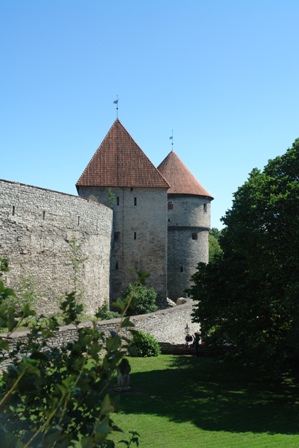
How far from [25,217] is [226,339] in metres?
9.19

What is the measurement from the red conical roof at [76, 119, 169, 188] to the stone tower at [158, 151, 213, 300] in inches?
238

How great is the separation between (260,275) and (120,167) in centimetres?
1811

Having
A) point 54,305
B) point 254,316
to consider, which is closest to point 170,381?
point 254,316

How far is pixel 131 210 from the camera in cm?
3036

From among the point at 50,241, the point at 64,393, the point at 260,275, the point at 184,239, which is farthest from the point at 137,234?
the point at 64,393

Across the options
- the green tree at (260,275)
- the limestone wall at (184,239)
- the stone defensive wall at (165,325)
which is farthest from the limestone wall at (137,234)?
the green tree at (260,275)

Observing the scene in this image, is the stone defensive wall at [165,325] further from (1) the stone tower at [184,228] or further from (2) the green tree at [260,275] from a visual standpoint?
(1) the stone tower at [184,228]

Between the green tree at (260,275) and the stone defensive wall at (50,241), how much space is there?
7358 millimetres

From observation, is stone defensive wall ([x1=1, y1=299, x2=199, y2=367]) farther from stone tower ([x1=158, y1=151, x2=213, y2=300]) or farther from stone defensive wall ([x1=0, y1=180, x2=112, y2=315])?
stone tower ([x1=158, y1=151, x2=213, y2=300])

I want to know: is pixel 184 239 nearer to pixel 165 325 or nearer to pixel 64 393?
pixel 165 325

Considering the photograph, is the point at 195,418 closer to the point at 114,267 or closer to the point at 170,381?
the point at 170,381

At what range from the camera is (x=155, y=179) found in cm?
3083

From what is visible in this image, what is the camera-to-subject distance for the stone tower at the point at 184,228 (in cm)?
3597

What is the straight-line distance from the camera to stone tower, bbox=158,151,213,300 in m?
36.0
